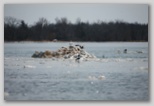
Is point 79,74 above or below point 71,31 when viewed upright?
below

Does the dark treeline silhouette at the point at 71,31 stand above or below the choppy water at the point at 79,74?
above

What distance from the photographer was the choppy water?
3.41 meters

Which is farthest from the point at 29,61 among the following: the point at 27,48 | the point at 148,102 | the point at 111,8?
the point at 148,102

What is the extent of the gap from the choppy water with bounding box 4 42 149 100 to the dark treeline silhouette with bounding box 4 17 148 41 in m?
0.06

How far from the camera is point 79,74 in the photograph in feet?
11.3

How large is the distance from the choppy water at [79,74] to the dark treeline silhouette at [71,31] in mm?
64

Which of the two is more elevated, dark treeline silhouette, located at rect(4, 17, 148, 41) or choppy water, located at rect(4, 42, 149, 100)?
dark treeline silhouette, located at rect(4, 17, 148, 41)

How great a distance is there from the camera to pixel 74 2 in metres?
3.45

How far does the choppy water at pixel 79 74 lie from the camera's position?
11.2 feet

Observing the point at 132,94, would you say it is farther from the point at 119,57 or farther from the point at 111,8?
the point at 111,8

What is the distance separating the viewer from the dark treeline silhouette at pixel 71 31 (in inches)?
136

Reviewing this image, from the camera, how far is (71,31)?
3486mm

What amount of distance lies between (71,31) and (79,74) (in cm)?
40

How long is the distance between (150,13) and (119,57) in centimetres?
49
